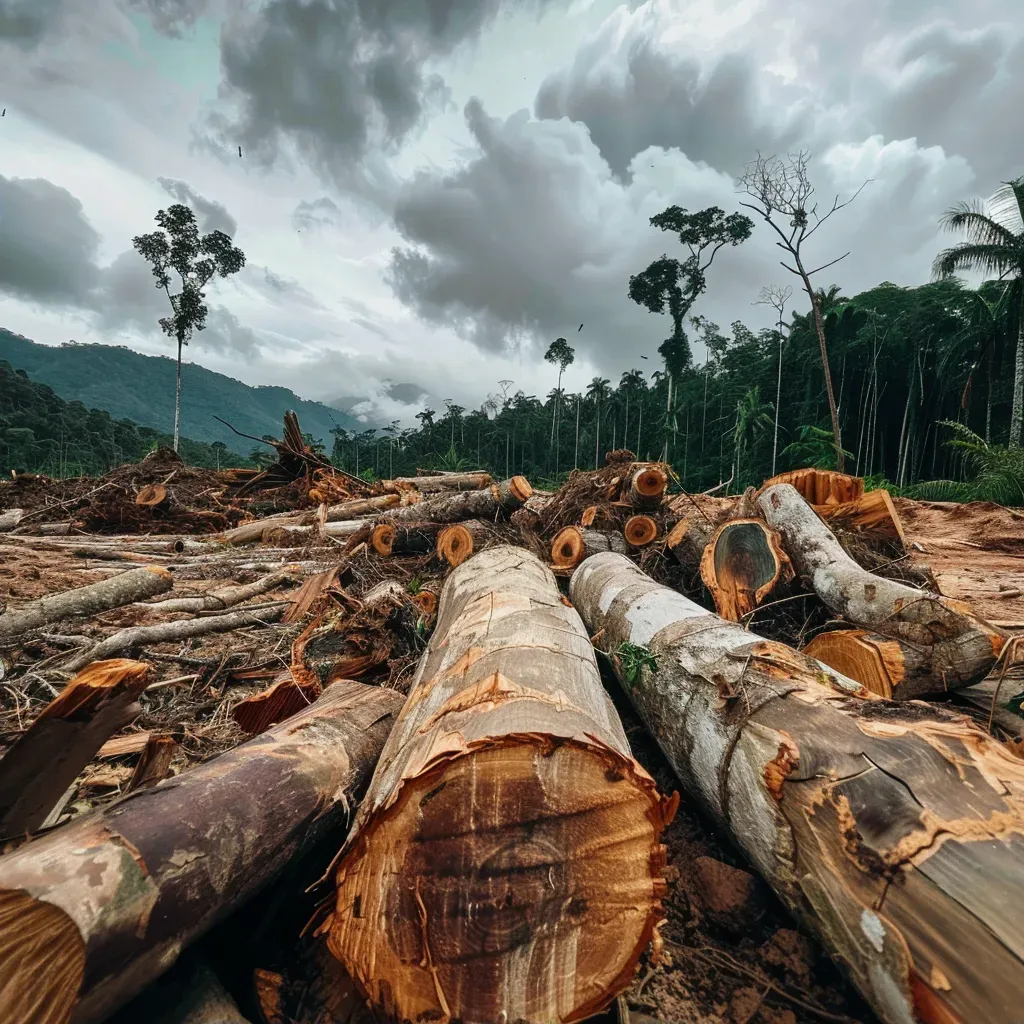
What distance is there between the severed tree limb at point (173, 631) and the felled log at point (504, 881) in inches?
92.0

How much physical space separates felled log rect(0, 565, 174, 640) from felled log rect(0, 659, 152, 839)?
1.91 m

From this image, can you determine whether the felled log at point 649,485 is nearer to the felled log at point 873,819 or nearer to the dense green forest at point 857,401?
the felled log at point 873,819

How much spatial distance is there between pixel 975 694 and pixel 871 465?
115 feet

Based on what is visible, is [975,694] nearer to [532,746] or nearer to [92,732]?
[532,746]

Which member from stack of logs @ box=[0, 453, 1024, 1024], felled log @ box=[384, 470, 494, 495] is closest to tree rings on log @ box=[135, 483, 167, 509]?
felled log @ box=[384, 470, 494, 495]

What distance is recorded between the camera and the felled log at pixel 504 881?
1.07m

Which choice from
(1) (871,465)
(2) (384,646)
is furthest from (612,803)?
(1) (871,465)

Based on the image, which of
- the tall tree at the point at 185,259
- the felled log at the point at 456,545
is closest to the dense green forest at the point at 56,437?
the tall tree at the point at 185,259

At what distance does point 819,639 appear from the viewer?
109 inches

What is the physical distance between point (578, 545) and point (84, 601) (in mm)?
3609

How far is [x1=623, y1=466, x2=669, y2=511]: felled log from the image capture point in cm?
527

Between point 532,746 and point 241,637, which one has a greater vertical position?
point 532,746

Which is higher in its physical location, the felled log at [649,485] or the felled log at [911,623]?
the felled log at [649,485]

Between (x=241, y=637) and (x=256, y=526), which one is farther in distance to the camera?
(x=256, y=526)
